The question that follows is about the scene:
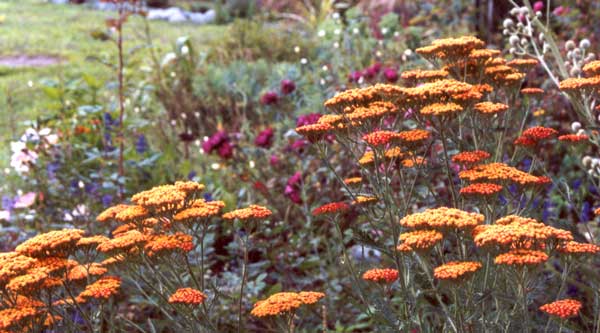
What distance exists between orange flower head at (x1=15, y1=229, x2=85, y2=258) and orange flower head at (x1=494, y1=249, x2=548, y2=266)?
1.12 metres

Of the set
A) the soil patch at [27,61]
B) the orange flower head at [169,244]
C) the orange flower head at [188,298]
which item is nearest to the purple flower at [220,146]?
the orange flower head at [169,244]

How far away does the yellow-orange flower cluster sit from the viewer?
2.15m

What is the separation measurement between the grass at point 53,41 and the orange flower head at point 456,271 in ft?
19.4

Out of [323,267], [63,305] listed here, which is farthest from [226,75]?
[63,305]

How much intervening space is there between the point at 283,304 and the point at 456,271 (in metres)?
0.50

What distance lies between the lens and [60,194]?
15.6 feet

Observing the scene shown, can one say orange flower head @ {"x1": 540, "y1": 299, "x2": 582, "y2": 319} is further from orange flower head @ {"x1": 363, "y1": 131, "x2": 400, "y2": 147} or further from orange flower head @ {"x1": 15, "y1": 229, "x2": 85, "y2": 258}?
orange flower head @ {"x1": 15, "y1": 229, "x2": 85, "y2": 258}

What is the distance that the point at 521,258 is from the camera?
1.81m

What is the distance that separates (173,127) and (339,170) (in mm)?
2180

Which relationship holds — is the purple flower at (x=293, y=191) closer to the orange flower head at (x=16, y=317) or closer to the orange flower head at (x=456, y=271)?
the orange flower head at (x=16, y=317)

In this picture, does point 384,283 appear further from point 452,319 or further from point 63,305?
point 63,305

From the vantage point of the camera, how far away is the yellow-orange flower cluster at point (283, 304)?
215 cm

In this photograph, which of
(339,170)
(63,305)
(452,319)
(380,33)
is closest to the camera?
(452,319)

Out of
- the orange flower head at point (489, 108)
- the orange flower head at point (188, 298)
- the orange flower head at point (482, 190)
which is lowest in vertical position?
the orange flower head at point (188, 298)
